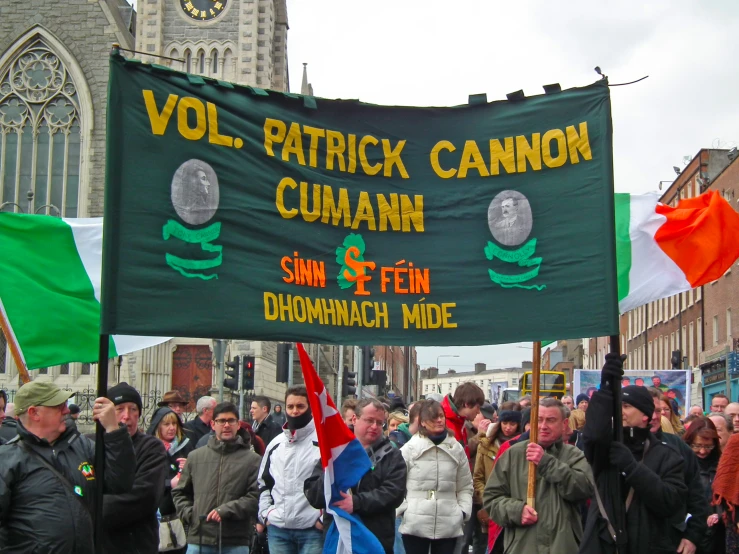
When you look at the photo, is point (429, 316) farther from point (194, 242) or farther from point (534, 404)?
point (194, 242)

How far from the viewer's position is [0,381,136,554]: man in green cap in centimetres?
534

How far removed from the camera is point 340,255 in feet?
18.3

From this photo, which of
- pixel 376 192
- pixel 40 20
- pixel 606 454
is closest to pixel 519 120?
pixel 376 192

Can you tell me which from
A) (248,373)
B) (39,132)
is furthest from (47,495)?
(39,132)

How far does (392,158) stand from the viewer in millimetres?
5766

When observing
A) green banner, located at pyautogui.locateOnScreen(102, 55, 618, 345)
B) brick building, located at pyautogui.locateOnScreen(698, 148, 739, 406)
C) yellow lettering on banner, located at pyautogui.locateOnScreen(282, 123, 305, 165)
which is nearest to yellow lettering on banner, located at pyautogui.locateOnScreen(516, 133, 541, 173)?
green banner, located at pyautogui.locateOnScreen(102, 55, 618, 345)

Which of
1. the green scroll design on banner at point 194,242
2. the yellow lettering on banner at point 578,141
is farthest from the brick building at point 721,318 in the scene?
the green scroll design on banner at point 194,242

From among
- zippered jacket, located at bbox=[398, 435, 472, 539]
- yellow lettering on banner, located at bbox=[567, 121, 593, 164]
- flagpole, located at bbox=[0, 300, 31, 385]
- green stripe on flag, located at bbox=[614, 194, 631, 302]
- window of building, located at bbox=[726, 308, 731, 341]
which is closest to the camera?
yellow lettering on banner, located at bbox=[567, 121, 593, 164]

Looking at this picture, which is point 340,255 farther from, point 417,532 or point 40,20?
point 40,20

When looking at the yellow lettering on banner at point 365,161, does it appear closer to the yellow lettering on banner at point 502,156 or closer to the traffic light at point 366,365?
the yellow lettering on banner at point 502,156

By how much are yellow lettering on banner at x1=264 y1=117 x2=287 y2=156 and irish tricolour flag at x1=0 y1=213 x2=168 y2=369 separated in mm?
2192

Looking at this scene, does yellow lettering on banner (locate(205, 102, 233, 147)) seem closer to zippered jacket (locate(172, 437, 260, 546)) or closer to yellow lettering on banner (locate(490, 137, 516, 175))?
yellow lettering on banner (locate(490, 137, 516, 175))

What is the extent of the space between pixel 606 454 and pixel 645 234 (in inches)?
83.9

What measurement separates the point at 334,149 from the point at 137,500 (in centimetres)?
258
